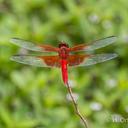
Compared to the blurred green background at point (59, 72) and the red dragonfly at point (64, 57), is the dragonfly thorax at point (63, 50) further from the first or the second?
the blurred green background at point (59, 72)

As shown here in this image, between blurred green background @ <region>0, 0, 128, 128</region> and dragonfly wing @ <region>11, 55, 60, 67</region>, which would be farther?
blurred green background @ <region>0, 0, 128, 128</region>

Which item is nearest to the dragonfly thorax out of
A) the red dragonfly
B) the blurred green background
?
the red dragonfly

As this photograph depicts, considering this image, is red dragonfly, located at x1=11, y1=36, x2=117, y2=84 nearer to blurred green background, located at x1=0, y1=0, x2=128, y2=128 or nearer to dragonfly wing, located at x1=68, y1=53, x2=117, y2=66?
dragonfly wing, located at x1=68, y1=53, x2=117, y2=66

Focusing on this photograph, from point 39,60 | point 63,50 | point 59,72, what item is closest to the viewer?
point 63,50

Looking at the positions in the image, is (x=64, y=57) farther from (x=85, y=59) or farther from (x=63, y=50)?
(x=85, y=59)

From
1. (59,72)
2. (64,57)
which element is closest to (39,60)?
(64,57)

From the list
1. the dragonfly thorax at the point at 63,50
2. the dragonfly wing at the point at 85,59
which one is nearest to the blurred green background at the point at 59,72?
the dragonfly wing at the point at 85,59
